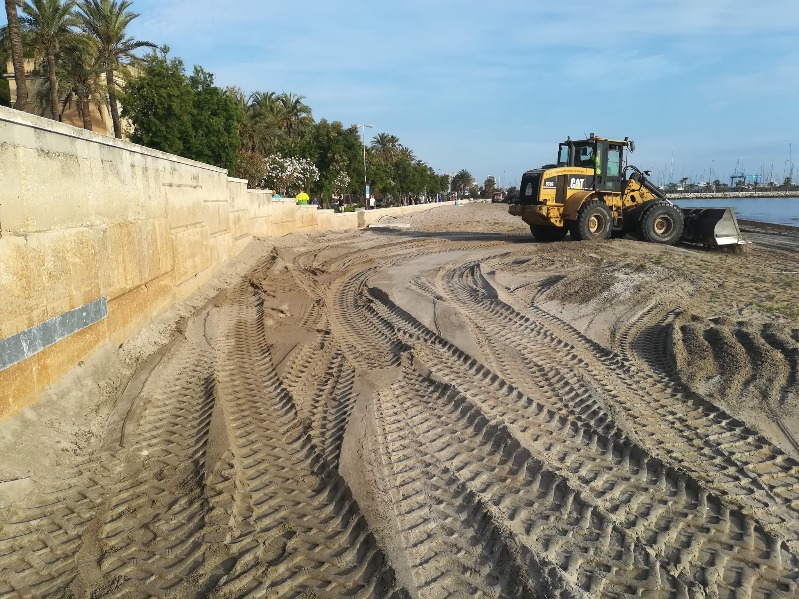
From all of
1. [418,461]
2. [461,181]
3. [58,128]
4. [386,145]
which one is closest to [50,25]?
[58,128]

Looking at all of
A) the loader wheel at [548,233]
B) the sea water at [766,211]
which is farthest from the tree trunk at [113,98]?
the sea water at [766,211]

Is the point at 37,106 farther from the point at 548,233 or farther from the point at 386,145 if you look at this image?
the point at 386,145

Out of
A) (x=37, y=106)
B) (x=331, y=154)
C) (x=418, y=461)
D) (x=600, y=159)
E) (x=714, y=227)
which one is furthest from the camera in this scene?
(x=331, y=154)

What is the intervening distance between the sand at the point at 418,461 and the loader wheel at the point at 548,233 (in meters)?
10.9

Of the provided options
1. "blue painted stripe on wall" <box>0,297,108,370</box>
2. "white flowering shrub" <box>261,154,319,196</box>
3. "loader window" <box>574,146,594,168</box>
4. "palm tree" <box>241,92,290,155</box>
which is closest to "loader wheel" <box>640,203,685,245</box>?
"loader window" <box>574,146,594,168</box>

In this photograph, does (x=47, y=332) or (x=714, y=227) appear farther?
(x=714, y=227)

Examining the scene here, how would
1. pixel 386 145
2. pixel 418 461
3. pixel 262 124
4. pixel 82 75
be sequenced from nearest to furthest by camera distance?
pixel 418 461, pixel 82 75, pixel 262 124, pixel 386 145

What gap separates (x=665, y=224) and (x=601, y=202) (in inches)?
78.6

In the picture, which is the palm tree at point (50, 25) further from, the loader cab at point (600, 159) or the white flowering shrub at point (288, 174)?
the loader cab at point (600, 159)

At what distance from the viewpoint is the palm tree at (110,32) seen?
27062 millimetres

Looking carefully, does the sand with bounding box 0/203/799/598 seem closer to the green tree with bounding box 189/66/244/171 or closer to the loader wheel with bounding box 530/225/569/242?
the loader wheel with bounding box 530/225/569/242

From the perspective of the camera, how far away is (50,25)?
24609 millimetres

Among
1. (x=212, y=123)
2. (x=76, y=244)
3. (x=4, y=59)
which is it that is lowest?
(x=76, y=244)

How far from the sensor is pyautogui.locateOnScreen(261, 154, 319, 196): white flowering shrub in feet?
112
